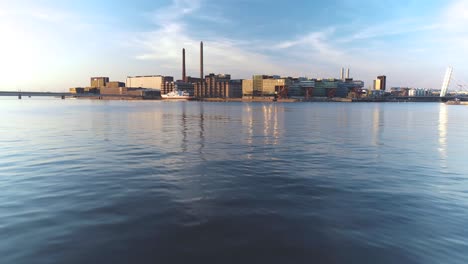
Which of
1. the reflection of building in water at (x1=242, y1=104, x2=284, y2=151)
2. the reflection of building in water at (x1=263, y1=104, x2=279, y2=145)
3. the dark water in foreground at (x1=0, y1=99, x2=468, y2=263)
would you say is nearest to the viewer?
the dark water in foreground at (x1=0, y1=99, x2=468, y2=263)

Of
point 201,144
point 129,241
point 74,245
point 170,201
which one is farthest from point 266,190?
point 201,144

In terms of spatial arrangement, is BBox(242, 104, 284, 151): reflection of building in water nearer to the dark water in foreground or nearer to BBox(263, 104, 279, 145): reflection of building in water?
BBox(263, 104, 279, 145): reflection of building in water

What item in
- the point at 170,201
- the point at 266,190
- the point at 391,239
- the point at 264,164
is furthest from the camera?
the point at 264,164

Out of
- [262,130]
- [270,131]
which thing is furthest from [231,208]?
[262,130]

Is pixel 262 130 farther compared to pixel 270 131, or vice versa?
pixel 262 130

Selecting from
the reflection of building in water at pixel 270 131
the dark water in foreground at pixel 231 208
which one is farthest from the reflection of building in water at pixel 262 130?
the dark water in foreground at pixel 231 208

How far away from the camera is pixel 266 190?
13.0m

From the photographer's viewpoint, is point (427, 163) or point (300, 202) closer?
point (300, 202)

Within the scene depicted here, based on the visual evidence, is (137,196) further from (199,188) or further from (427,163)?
(427,163)

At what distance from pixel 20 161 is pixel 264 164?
14475mm

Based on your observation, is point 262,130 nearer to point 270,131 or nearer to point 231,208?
Answer: point 270,131

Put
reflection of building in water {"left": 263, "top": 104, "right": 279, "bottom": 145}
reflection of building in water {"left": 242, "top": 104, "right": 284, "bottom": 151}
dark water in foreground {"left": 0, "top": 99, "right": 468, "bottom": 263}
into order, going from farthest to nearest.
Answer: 1. reflection of building in water {"left": 263, "top": 104, "right": 279, "bottom": 145}
2. reflection of building in water {"left": 242, "top": 104, "right": 284, "bottom": 151}
3. dark water in foreground {"left": 0, "top": 99, "right": 468, "bottom": 263}

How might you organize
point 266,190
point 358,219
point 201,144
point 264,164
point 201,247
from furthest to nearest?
1. point 201,144
2. point 264,164
3. point 266,190
4. point 358,219
5. point 201,247

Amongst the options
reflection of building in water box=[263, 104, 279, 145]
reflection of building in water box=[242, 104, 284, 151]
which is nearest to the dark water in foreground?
reflection of building in water box=[242, 104, 284, 151]
